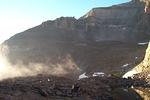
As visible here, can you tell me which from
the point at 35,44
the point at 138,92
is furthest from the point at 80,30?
the point at 138,92

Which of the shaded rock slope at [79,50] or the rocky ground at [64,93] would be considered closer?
the rocky ground at [64,93]

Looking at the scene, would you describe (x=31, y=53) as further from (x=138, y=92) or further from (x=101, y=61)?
(x=138, y=92)

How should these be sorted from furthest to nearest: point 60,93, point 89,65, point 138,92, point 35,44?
1. point 35,44
2. point 89,65
3. point 138,92
4. point 60,93

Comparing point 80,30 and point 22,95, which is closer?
point 22,95

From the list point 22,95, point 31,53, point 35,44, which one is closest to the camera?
point 22,95

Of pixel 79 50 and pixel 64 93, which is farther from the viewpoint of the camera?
pixel 79 50

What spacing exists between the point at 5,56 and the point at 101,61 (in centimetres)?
5806

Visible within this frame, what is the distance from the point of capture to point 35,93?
4169 centimetres

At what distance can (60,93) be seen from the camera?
42969mm

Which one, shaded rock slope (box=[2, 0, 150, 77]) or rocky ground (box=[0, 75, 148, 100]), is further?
shaded rock slope (box=[2, 0, 150, 77])

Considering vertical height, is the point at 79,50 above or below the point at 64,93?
below

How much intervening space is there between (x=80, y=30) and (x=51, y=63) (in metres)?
63.9

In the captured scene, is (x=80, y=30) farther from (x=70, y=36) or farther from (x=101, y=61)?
(x=101, y=61)

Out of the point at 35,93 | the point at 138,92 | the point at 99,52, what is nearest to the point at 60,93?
the point at 35,93
